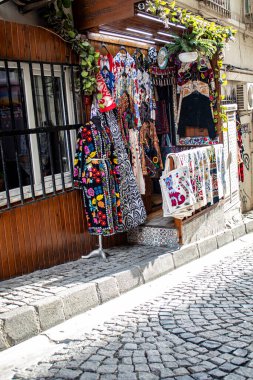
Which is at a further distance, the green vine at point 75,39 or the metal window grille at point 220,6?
the metal window grille at point 220,6

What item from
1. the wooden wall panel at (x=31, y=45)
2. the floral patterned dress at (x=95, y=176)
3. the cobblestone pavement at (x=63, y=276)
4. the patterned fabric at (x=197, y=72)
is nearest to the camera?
the cobblestone pavement at (x=63, y=276)

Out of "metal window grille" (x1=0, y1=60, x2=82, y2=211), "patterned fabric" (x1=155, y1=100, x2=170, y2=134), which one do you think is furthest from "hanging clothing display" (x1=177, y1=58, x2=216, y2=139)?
"metal window grille" (x1=0, y1=60, x2=82, y2=211)

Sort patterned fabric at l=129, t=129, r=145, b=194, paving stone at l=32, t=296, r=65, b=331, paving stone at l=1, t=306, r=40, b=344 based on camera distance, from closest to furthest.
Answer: paving stone at l=1, t=306, r=40, b=344, paving stone at l=32, t=296, r=65, b=331, patterned fabric at l=129, t=129, r=145, b=194

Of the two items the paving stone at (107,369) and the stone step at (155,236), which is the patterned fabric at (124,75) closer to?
the stone step at (155,236)

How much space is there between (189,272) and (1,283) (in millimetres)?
2939

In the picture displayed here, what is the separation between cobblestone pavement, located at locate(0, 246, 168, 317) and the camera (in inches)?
221

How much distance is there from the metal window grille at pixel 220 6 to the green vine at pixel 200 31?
2.53 m

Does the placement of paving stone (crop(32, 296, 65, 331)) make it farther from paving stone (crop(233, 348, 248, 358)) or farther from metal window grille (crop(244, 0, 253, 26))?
metal window grille (crop(244, 0, 253, 26))

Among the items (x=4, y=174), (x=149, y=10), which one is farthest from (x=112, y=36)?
(x=4, y=174)

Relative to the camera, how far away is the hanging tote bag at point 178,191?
772cm

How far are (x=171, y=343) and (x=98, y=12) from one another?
4924 millimetres

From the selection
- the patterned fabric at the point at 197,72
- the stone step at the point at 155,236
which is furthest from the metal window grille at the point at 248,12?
the stone step at the point at 155,236

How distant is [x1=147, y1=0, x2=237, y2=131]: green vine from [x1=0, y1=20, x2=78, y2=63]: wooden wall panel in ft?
4.67

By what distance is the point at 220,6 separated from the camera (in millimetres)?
12023
